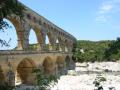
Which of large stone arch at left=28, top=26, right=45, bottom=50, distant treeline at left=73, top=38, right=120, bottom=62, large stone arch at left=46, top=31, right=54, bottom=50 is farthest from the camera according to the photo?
distant treeline at left=73, top=38, right=120, bottom=62

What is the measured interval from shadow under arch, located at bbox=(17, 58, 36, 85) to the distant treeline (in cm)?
3512

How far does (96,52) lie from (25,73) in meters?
44.1

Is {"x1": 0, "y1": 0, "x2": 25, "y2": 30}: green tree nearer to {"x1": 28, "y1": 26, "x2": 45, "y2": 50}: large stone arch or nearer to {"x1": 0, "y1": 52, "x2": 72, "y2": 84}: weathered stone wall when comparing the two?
{"x1": 0, "y1": 52, "x2": 72, "y2": 84}: weathered stone wall

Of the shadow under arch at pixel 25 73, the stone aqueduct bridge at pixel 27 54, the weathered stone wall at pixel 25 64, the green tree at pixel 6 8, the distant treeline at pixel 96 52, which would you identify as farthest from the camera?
the distant treeline at pixel 96 52

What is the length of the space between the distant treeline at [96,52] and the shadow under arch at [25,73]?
3512 centimetres

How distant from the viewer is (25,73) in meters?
36.5

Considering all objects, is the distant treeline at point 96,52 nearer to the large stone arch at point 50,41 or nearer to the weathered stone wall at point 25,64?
the weathered stone wall at point 25,64

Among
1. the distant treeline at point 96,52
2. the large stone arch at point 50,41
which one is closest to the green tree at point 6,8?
the large stone arch at point 50,41

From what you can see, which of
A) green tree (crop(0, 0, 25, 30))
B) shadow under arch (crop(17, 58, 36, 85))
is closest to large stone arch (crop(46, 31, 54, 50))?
shadow under arch (crop(17, 58, 36, 85))

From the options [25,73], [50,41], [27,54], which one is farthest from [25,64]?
[50,41]

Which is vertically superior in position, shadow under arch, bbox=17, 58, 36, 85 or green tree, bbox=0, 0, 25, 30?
green tree, bbox=0, 0, 25, 30

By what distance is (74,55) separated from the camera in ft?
242

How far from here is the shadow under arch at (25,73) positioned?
35.3 m

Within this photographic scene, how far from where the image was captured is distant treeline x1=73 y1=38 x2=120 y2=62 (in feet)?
238
